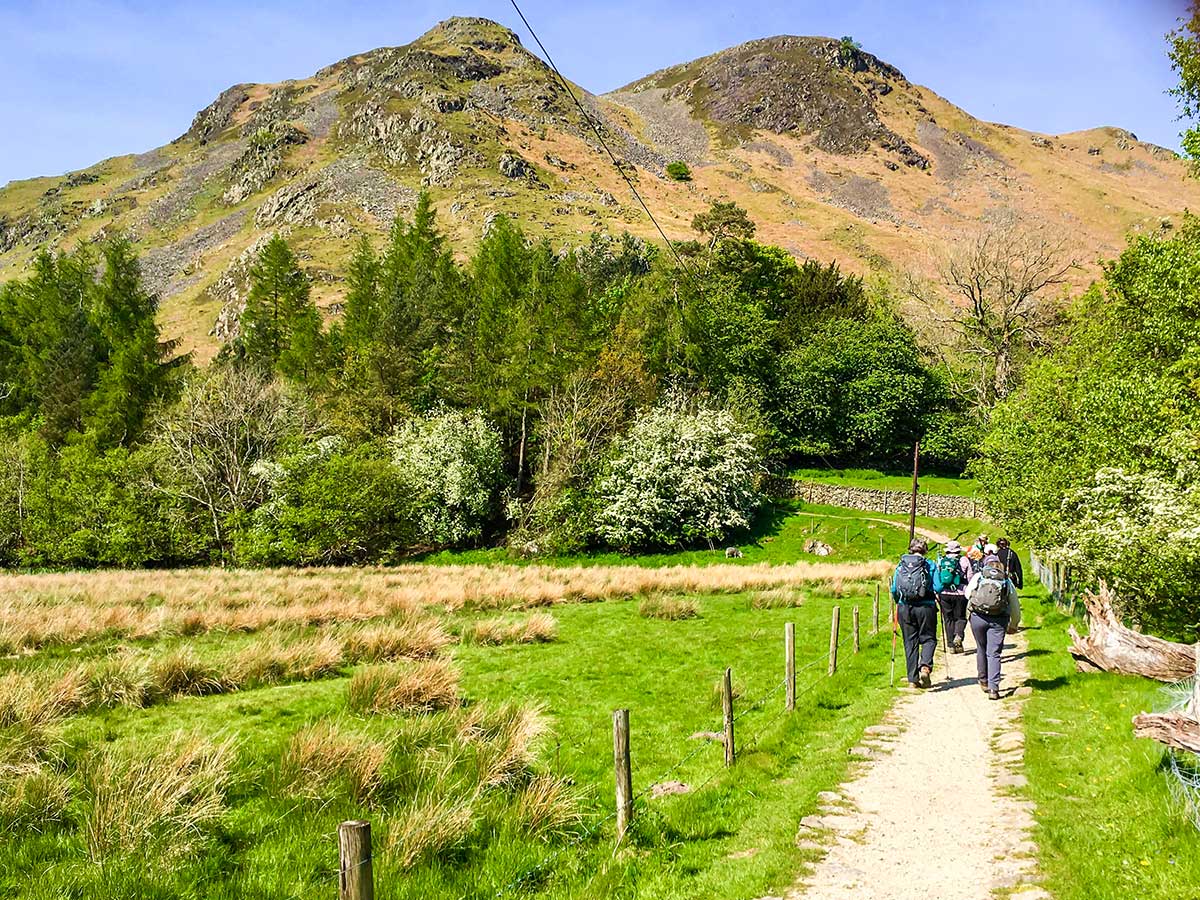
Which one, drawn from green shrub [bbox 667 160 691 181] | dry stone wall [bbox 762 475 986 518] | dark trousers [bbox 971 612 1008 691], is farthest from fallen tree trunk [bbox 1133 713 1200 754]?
green shrub [bbox 667 160 691 181]

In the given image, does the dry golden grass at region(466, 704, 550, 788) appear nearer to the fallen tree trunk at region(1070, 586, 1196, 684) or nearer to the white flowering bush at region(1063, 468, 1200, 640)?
the fallen tree trunk at region(1070, 586, 1196, 684)

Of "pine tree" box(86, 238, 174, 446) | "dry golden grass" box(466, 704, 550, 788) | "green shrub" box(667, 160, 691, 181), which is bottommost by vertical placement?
"dry golden grass" box(466, 704, 550, 788)

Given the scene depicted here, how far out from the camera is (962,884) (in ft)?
18.9

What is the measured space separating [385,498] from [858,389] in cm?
3904

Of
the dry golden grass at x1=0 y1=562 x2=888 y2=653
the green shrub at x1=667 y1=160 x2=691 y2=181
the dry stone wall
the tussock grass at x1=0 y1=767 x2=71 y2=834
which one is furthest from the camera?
the green shrub at x1=667 y1=160 x2=691 y2=181

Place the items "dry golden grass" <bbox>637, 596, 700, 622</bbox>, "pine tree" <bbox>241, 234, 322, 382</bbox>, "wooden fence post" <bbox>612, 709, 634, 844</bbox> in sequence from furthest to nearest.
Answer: "pine tree" <bbox>241, 234, 322, 382</bbox> < "dry golden grass" <bbox>637, 596, 700, 622</bbox> < "wooden fence post" <bbox>612, 709, 634, 844</bbox>

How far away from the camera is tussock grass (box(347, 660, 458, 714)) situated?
10.8 metres

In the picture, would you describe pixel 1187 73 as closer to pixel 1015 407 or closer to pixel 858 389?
pixel 1015 407

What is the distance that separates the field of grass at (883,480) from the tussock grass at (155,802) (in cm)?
5224

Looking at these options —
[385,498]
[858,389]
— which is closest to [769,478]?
[858,389]

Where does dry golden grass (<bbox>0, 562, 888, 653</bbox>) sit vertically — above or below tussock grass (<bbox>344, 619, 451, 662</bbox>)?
below

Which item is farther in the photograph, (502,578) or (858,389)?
(858,389)

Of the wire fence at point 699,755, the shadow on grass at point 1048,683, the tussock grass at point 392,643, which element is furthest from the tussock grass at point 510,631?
the shadow on grass at point 1048,683

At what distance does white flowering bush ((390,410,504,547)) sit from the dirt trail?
3579 cm
